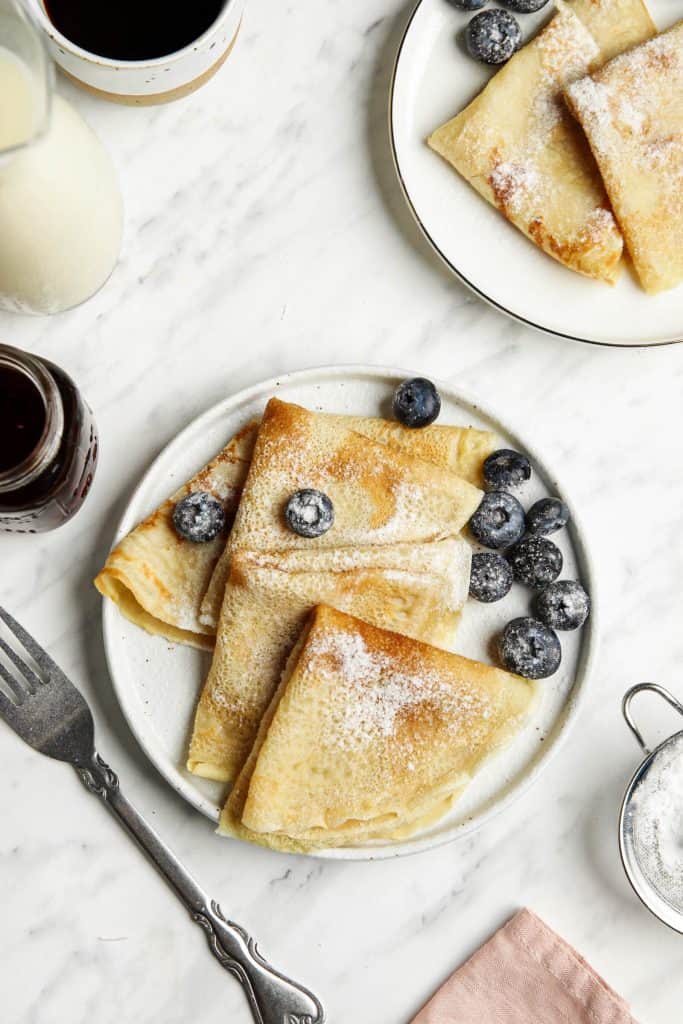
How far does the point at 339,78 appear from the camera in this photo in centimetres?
162

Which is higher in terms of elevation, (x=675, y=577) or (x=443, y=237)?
(x=443, y=237)

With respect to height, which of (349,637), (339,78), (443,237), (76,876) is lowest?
(76,876)

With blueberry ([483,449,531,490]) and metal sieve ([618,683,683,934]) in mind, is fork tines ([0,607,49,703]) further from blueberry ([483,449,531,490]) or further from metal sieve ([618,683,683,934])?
metal sieve ([618,683,683,934])

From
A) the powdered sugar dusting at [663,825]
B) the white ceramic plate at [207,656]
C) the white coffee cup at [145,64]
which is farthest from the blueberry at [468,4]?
the powdered sugar dusting at [663,825]

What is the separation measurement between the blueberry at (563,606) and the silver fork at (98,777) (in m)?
0.69

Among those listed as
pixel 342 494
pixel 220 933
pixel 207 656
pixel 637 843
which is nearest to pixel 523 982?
pixel 637 843

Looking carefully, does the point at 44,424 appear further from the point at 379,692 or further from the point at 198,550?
the point at 379,692

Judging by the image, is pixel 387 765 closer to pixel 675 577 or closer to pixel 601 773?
pixel 601 773

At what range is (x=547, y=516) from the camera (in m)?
1.47

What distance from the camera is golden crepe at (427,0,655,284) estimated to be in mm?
1511

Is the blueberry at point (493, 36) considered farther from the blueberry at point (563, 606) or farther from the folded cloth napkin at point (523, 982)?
the folded cloth napkin at point (523, 982)

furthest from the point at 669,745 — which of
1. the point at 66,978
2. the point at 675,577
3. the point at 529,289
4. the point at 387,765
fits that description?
the point at 66,978

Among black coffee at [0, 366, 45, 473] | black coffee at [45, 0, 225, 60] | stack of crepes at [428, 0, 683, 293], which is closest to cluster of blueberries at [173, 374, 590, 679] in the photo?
black coffee at [0, 366, 45, 473]

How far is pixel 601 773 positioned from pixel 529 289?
0.78 m
